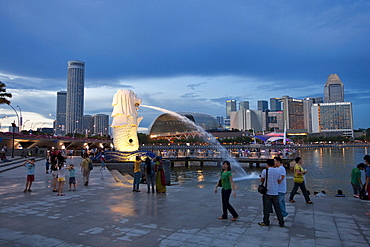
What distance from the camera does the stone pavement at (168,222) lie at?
6125 mm

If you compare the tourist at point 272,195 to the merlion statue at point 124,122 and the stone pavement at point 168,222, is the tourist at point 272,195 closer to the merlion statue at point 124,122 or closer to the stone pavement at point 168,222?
the stone pavement at point 168,222

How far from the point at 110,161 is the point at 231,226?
23119 millimetres

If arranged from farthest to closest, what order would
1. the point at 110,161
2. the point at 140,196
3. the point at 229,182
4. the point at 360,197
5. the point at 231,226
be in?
the point at 110,161 → the point at 140,196 → the point at 360,197 → the point at 229,182 → the point at 231,226

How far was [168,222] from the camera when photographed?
7.50m

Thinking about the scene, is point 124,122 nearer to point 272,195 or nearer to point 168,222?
point 168,222

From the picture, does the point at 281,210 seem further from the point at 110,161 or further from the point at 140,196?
the point at 110,161

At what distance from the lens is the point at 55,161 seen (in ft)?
41.0

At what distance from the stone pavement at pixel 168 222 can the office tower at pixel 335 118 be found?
204 metres

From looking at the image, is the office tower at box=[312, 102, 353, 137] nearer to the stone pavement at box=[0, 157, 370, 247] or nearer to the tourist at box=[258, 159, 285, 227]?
the stone pavement at box=[0, 157, 370, 247]

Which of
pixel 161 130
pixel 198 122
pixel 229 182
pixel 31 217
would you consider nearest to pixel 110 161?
pixel 31 217

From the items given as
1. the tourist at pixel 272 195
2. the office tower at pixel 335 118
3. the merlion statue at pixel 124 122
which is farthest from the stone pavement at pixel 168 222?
the office tower at pixel 335 118

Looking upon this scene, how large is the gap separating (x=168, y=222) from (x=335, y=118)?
704 ft

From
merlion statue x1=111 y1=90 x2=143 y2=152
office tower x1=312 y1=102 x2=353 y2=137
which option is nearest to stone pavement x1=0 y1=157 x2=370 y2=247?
merlion statue x1=111 y1=90 x2=143 y2=152

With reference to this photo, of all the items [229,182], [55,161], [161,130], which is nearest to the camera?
[229,182]
